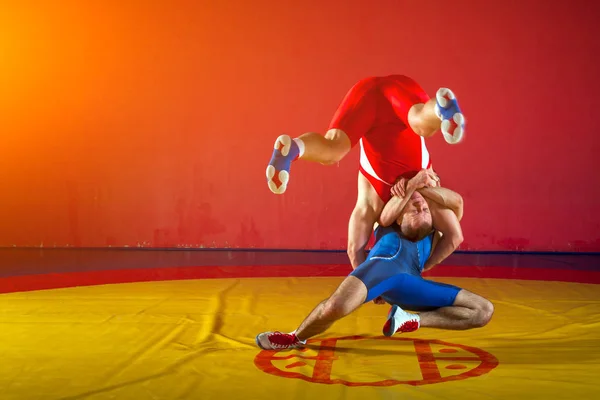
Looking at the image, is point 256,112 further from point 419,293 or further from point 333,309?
point 333,309

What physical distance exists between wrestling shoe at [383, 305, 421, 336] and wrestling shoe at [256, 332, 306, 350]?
34 cm

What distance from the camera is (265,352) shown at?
266 centimetres

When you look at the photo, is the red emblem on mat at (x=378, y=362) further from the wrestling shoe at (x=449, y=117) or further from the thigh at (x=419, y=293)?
the wrestling shoe at (x=449, y=117)

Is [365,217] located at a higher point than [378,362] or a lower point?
higher

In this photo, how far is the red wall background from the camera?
7.02m

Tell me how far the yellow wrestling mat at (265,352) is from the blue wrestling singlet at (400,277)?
0.18 metres

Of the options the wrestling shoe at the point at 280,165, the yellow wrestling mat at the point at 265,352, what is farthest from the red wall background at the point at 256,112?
the wrestling shoe at the point at 280,165

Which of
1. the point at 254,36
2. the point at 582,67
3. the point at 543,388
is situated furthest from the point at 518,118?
the point at 543,388

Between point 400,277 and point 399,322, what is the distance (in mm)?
182

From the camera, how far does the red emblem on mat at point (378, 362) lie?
228cm

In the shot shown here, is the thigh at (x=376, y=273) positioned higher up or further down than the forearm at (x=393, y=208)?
further down

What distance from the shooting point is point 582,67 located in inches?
275

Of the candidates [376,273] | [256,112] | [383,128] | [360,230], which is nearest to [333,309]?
[376,273]

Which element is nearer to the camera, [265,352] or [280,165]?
[280,165]
